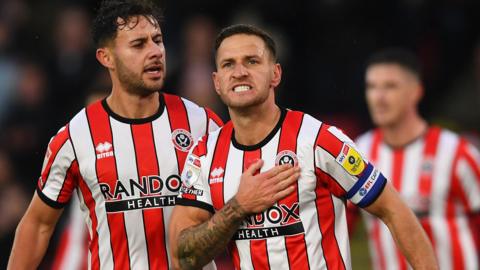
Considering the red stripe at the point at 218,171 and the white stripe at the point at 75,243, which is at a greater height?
the white stripe at the point at 75,243

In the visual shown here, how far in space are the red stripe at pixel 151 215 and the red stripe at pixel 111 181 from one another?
13 centimetres

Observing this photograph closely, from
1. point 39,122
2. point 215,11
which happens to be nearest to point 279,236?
point 39,122

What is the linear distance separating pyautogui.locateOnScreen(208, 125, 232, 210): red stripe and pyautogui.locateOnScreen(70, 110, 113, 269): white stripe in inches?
26.4

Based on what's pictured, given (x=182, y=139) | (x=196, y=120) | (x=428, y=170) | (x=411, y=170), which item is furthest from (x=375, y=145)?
(x=182, y=139)

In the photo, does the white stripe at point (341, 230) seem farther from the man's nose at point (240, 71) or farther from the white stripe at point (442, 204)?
the white stripe at point (442, 204)

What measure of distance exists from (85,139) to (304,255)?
1364 millimetres

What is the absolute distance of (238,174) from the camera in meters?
6.00

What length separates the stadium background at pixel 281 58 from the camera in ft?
35.5

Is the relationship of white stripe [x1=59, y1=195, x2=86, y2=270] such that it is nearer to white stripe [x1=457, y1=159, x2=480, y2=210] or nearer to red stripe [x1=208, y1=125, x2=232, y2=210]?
white stripe [x1=457, y1=159, x2=480, y2=210]

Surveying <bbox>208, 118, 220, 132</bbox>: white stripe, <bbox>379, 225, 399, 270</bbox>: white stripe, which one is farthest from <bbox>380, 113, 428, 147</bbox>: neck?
<bbox>208, 118, 220, 132</bbox>: white stripe

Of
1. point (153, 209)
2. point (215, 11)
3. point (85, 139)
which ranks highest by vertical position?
point (215, 11)

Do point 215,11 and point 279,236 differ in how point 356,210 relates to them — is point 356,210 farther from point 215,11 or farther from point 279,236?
point 215,11

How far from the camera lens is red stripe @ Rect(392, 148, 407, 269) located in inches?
332

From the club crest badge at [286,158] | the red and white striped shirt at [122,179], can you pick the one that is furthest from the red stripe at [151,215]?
the club crest badge at [286,158]
